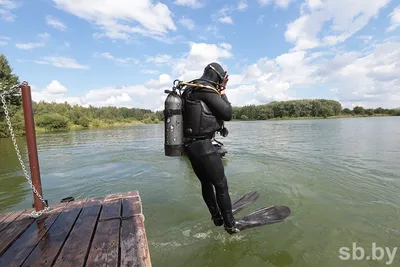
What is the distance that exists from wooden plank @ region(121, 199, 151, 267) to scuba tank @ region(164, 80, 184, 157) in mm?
1213

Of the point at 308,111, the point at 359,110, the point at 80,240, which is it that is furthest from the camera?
the point at 308,111

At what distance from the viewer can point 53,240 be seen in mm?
3291

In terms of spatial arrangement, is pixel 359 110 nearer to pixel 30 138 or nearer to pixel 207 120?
pixel 207 120

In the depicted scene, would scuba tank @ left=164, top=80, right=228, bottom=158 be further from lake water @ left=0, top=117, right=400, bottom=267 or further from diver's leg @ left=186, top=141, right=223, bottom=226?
lake water @ left=0, top=117, right=400, bottom=267

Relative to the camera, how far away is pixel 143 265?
8.46 ft

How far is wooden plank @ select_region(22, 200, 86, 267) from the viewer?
2.79 metres

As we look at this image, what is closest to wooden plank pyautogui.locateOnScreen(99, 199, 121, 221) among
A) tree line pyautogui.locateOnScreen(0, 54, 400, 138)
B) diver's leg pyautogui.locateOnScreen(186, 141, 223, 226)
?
diver's leg pyautogui.locateOnScreen(186, 141, 223, 226)

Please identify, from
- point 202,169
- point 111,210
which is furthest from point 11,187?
point 202,169

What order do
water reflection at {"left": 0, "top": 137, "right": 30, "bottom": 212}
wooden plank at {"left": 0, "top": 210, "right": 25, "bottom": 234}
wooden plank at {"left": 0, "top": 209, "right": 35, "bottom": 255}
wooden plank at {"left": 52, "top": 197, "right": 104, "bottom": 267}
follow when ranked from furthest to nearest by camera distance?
water reflection at {"left": 0, "top": 137, "right": 30, "bottom": 212}, wooden plank at {"left": 0, "top": 210, "right": 25, "bottom": 234}, wooden plank at {"left": 0, "top": 209, "right": 35, "bottom": 255}, wooden plank at {"left": 52, "top": 197, "right": 104, "bottom": 267}

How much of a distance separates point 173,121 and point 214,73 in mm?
1114

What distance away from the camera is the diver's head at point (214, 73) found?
163 inches

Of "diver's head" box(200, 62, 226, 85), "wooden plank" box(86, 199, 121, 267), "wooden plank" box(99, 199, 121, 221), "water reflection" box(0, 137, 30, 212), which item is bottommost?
"water reflection" box(0, 137, 30, 212)

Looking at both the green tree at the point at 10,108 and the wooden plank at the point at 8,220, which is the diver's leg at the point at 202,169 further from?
the green tree at the point at 10,108

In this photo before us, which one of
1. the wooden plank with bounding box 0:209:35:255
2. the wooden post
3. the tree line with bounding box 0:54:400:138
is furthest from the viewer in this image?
the tree line with bounding box 0:54:400:138
